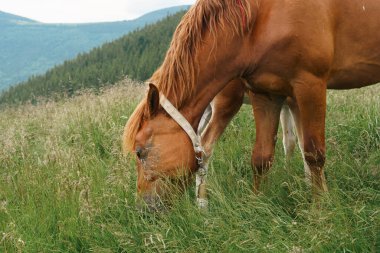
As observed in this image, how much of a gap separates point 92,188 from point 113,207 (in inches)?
13.9

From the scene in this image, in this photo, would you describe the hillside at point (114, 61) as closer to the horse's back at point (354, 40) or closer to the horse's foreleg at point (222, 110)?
the horse's foreleg at point (222, 110)

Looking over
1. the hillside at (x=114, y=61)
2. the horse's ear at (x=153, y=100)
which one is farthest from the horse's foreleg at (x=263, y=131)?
the hillside at (x=114, y=61)

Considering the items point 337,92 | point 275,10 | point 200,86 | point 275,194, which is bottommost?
point 337,92

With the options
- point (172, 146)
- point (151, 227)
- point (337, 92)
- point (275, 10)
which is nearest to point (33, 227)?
point (151, 227)

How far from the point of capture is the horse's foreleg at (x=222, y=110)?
4.05 m

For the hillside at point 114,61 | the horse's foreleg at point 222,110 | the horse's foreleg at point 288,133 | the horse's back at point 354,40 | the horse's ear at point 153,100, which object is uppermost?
the horse's back at point 354,40

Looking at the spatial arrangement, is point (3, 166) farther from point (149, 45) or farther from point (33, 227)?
point (149, 45)

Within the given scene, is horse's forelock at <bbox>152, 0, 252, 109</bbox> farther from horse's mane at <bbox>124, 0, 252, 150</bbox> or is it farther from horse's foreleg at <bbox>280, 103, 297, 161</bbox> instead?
horse's foreleg at <bbox>280, 103, 297, 161</bbox>

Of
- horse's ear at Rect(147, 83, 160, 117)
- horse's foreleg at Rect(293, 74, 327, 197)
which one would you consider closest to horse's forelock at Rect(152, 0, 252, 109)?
horse's ear at Rect(147, 83, 160, 117)

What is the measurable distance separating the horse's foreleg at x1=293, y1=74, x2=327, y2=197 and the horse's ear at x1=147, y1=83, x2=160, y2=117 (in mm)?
944

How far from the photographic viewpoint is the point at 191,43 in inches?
123

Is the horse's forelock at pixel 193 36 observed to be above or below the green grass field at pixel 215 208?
above

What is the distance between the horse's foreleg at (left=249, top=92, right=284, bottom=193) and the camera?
11.7 feet

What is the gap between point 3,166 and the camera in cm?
434
